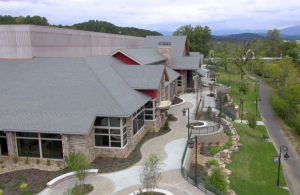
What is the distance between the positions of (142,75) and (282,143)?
16192mm

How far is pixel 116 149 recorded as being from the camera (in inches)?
717

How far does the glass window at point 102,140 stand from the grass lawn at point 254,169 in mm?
8551

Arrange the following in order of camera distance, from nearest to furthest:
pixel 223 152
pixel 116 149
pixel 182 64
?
1. pixel 116 149
2. pixel 223 152
3. pixel 182 64

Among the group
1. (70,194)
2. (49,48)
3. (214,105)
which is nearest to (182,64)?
(214,105)

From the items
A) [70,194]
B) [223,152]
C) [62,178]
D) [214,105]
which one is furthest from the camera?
[214,105]

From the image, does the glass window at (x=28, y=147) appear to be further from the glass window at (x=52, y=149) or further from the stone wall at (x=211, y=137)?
the stone wall at (x=211, y=137)

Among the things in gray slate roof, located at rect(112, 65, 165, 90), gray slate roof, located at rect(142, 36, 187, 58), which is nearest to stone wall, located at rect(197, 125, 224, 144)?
gray slate roof, located at rect(112, 65, 165, 90)

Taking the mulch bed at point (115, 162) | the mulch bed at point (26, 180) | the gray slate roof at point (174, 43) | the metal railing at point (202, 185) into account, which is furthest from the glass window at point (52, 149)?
the gray slate roof at point (174, 43)

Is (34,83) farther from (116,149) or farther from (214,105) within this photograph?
(214,105)

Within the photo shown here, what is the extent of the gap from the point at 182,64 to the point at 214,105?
10725 millimetres

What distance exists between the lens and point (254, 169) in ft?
68.3

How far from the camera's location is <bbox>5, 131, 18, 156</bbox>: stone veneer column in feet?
56.6

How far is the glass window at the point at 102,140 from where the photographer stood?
18172 millimetres

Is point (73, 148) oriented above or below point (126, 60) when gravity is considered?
below
